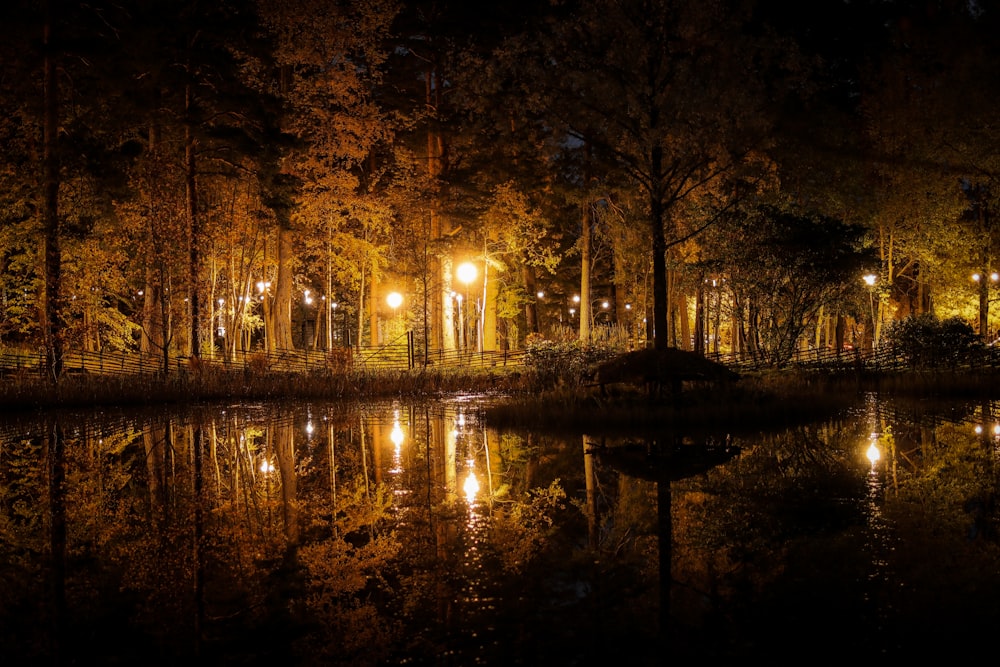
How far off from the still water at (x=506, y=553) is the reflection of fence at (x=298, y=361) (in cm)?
1449

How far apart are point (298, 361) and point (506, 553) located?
2388 centimetres

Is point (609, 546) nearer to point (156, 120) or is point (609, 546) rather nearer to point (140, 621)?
point (140, 621)

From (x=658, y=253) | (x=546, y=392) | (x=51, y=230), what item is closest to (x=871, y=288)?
(x=658, y=253)

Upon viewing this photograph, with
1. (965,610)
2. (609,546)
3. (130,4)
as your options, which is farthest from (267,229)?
(965,610)

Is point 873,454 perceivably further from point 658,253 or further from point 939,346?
point 939,346

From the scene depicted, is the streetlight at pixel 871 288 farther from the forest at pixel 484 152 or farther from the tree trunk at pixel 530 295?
the tree trunk at pixel 530 295

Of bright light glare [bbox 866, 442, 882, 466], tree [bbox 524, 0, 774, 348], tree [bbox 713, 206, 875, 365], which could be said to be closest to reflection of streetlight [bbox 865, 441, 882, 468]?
bright light glare [bbox 866, 442, 882, 466]

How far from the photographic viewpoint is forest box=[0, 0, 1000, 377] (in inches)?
660

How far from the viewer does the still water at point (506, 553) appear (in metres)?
4.88

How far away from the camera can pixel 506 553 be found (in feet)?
22.1

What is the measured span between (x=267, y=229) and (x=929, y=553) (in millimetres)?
32230

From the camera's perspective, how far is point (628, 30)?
51.7 feet

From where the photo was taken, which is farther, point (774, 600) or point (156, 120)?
point (156, 120)

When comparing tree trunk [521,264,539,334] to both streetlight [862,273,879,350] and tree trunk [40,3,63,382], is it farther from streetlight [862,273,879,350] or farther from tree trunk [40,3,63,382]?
tree trunk [40,3,63,382]
